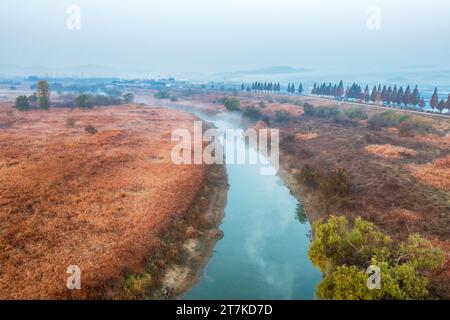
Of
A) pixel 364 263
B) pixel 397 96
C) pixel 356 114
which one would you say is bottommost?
pixel 364 263

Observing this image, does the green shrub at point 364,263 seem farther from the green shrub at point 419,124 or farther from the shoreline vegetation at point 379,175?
the green shrub at point 419,124

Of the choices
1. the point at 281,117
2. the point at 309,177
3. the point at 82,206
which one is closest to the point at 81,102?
the point at 281,117

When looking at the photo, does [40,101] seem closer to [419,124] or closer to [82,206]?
[82,206]

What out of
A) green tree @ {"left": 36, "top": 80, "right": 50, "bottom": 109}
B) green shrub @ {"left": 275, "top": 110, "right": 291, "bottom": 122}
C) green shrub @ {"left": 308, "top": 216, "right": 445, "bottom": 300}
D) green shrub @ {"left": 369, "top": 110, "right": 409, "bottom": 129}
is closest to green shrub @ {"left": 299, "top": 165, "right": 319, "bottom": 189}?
green shrub @ {"left": 308, "top": 216, "right": 445, "bottom": 300}

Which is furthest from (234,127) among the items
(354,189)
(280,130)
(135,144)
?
(354,189)

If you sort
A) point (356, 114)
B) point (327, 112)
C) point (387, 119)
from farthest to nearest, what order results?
point (327, 112) < point (356, 114) < point (387, 119)

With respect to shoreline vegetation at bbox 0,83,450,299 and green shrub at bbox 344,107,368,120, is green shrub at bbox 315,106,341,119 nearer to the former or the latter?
green shrub at bbox 344,107,368,120
